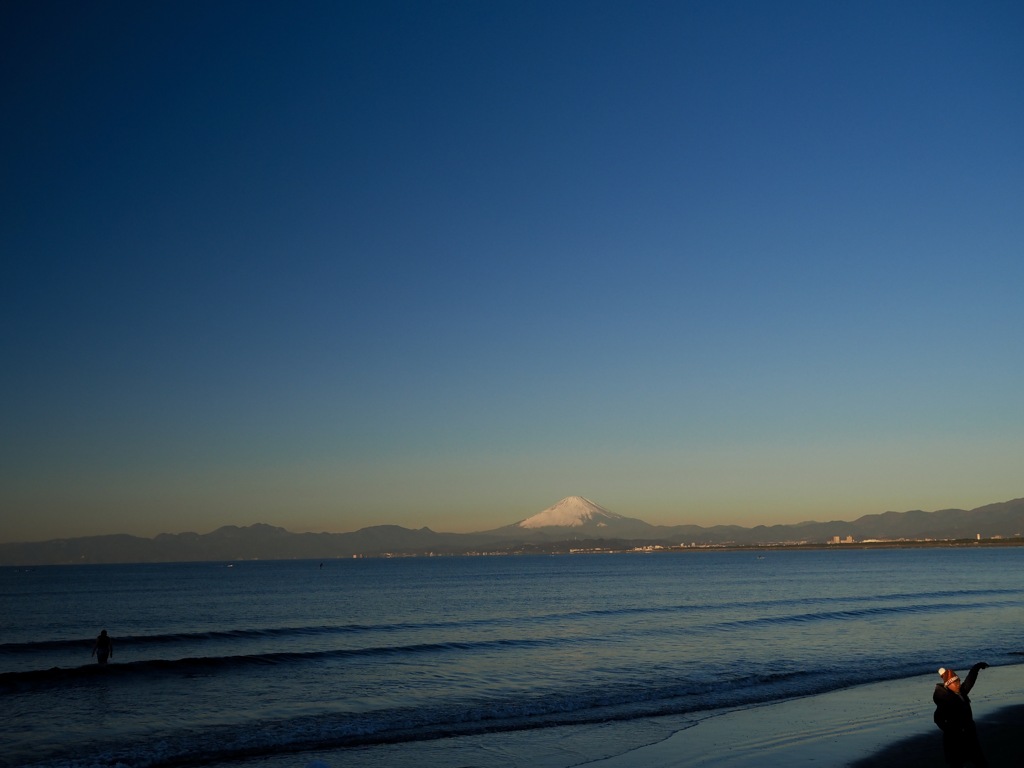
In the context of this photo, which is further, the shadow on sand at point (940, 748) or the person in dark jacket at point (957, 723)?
the shadow on sand at point (940, 748)

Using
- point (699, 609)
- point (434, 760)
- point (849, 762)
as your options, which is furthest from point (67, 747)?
point (699, 609)

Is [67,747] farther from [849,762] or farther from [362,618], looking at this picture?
[362,618]

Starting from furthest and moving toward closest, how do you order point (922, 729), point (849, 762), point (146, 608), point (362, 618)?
point (146, 608)
point (362, 618)
point (922, 729)
point (849, 762)

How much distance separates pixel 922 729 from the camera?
18.3m

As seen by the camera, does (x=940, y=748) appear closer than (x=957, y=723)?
No

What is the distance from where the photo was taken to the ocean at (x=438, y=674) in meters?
18.5

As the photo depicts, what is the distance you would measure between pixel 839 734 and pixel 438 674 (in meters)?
14.8

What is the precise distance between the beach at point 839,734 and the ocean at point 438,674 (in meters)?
1.11

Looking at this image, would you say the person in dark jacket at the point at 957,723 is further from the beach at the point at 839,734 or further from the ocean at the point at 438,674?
the ocean at the point at 438,674

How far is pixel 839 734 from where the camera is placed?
18078 millimetres

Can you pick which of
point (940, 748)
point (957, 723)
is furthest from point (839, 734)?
point (957, 723)

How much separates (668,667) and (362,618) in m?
30.1

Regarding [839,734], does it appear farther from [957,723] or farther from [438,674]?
[438,674]

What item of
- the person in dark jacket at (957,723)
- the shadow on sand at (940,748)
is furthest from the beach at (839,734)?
the person in dark jacket at (957,723)
